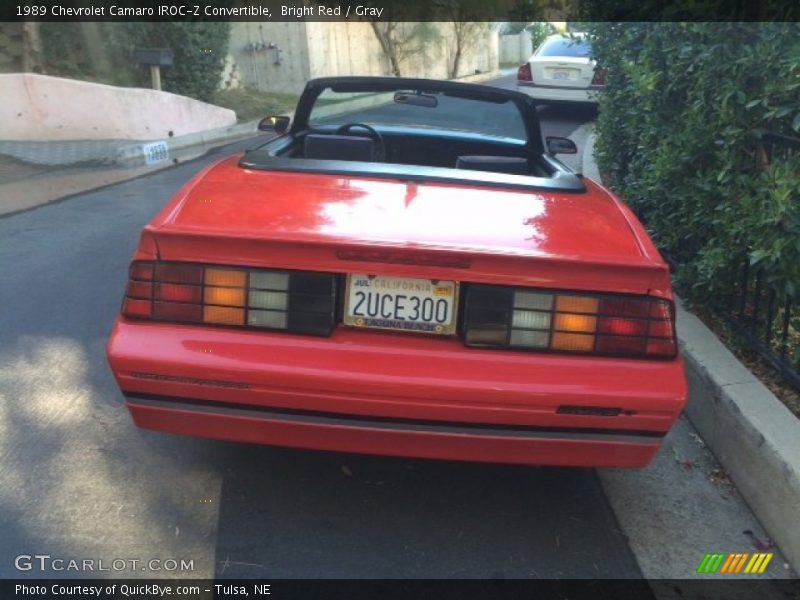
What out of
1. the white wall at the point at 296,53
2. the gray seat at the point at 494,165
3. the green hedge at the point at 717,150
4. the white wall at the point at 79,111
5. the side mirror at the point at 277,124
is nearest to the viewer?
the green hedge at the point at 717,150

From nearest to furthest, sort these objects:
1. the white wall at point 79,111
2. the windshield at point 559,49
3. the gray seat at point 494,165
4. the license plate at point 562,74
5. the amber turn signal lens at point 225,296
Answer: the amber turn signal lens at point 225,296
the gray seat at point 494,165
the white wall at point 79,111
the license plate at point 562,74
the windshield at point 559,49

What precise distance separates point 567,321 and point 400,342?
0.56m

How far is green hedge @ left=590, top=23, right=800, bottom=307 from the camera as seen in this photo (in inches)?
139

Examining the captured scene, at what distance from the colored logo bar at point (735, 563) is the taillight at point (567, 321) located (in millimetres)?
774

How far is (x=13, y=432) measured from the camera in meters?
3.81

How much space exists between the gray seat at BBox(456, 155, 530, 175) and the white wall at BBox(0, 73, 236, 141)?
974 cm

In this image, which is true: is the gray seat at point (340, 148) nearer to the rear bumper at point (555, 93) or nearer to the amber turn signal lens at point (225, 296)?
the amber turn signal lens at point (225, 296)

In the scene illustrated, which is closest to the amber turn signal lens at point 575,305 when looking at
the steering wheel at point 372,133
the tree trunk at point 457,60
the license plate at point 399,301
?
the license plate at point 399,301

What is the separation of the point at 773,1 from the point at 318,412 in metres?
2.72

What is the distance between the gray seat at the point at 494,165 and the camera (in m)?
4.39

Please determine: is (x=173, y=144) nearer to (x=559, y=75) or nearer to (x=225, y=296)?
(x=559, y=75)

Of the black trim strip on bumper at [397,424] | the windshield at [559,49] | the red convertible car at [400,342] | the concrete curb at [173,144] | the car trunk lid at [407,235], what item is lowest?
the concrete curb at [173,144]

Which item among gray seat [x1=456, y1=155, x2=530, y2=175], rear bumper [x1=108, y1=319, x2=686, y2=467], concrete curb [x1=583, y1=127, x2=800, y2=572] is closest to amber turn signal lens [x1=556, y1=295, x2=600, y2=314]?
rear bumper [x1=108, y1=319, x2=686, y2=467]

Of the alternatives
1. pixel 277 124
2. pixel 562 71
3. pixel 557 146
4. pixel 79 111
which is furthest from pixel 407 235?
pixel 562 71
